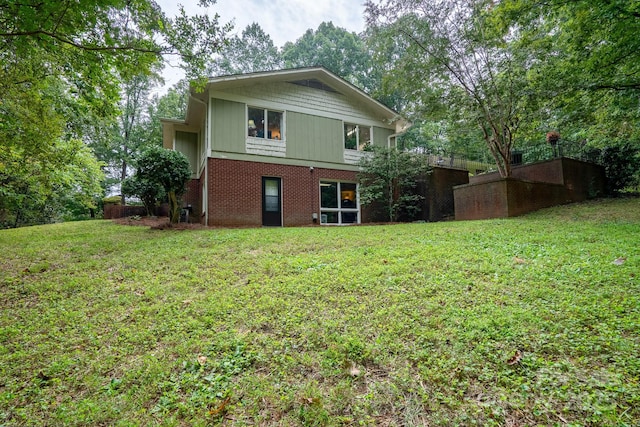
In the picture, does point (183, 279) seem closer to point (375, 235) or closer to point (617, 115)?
point (375, 235)

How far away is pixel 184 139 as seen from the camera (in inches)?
568

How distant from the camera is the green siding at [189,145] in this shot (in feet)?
47.1

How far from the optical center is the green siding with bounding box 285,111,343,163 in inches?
458

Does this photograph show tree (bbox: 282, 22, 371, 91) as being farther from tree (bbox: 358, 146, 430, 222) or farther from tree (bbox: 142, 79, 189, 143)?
tree (bbox: 358, 146, 430, 222)

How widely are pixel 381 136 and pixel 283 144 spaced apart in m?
4.55

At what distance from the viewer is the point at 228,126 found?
10.6 metres

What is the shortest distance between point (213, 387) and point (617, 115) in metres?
11.8

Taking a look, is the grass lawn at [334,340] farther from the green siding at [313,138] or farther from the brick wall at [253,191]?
the green siding at [313,138]

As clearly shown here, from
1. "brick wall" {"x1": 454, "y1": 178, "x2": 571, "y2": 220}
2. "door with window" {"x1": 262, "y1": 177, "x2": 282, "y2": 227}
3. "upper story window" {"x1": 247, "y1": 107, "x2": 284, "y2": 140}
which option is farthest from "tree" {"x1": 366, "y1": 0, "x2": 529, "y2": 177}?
"door with window" {"x1": 262, "y1": 177, "x2": 282, "y2": 227}

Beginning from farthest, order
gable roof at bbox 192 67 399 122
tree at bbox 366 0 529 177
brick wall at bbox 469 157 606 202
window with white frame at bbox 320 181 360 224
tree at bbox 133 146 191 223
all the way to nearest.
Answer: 1. window with white frame at bbox 320 181 360 224
2. gable roof at bbox 192 67 399 122
3. brick wall at bbox 469 157 606 202
4. tree at bbox 366 0 529 177
5. tree at bbox 133 146 191 223

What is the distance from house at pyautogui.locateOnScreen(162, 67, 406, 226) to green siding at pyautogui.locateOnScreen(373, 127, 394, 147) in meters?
0.04

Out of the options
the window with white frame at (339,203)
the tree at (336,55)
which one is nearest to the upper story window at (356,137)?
the window with white frame at (339,203)

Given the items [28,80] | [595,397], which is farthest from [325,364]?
[28,80]

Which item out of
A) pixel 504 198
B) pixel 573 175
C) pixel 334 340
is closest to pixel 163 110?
pixel 504 198
